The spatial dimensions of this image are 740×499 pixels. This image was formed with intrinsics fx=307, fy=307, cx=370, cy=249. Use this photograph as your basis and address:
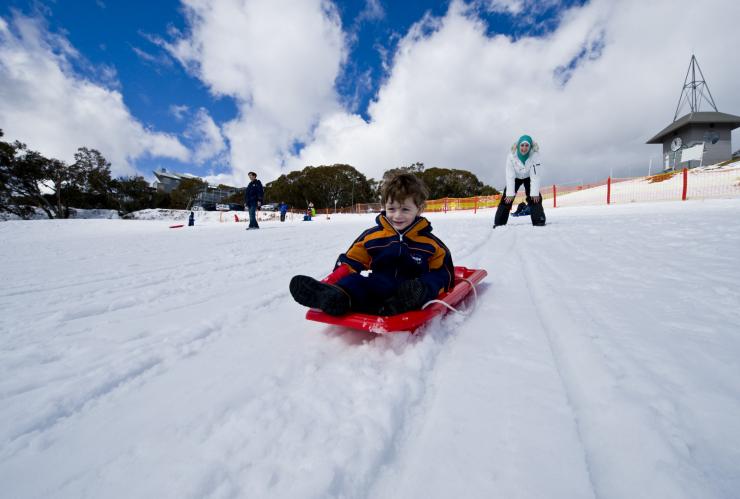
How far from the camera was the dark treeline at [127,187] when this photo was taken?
62.0 feet

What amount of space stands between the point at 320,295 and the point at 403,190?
2.78ft

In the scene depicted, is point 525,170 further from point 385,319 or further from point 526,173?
point 385,319

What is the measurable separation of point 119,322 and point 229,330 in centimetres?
68

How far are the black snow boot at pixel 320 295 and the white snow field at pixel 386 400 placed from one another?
0.15 m

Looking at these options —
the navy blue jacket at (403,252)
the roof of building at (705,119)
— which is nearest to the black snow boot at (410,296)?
the navy blue jacket at (403,252)

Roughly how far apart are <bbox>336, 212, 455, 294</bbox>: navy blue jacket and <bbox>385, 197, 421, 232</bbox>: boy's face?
0.10ft

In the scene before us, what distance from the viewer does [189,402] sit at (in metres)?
0.97

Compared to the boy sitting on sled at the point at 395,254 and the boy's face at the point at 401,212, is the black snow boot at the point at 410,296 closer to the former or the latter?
the boy sitting on sled at the point at 395,254

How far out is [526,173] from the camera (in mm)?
5680

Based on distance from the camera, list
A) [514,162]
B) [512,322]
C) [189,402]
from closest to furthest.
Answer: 1. [189,402]
2. [512,322]
3. [514,162]

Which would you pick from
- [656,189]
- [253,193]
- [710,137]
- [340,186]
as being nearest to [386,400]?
[253,193]

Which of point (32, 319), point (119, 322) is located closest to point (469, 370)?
point (119, 322)

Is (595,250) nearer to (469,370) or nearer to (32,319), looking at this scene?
(469,370)

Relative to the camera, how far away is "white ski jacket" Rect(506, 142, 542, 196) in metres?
5.55
